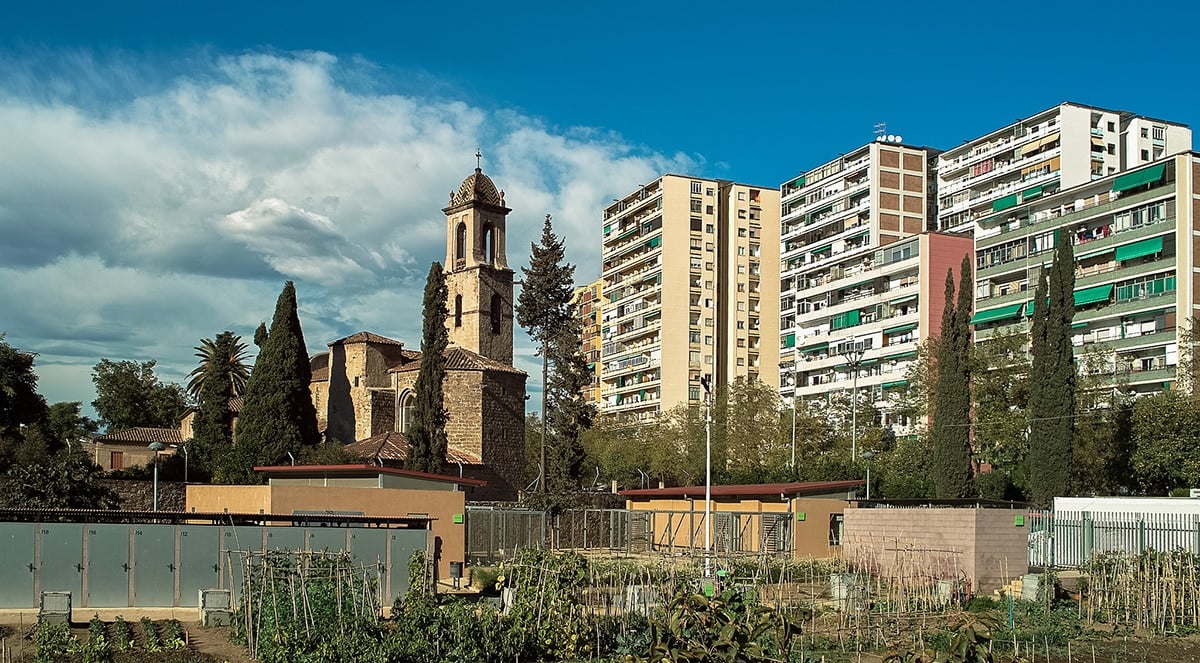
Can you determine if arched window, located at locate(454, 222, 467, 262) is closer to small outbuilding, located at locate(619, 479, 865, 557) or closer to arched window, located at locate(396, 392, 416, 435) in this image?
arched window, located at locate(396, 392, 416, 435)

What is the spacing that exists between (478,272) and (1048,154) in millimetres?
32548

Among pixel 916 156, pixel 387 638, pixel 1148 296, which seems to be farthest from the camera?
pixel 916 156

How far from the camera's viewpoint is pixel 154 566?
23.7m

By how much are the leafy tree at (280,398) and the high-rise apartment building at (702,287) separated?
3803cm

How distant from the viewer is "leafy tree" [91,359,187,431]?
310 ft

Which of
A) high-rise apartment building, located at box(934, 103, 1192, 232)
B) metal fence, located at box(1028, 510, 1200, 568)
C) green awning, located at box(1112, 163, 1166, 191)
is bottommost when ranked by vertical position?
metal fence, located at box(1028, 510, 1200, 568)

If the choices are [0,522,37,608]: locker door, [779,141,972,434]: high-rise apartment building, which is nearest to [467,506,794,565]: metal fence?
[0,522,37,608]: locker door

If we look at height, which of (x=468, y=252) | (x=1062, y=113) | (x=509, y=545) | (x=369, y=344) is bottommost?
(x=509, y=545)

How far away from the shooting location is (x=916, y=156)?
81.1 m

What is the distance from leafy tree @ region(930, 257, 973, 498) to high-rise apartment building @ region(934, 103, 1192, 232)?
66.5 feet

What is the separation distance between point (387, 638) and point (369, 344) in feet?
167

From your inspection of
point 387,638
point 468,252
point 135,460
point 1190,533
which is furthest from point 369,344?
point 387,638

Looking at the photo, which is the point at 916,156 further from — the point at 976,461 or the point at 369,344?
A: the point at 369,344

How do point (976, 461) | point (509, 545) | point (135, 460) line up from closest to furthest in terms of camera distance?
point (509, 545), point (976, 461), point (135, 460)
